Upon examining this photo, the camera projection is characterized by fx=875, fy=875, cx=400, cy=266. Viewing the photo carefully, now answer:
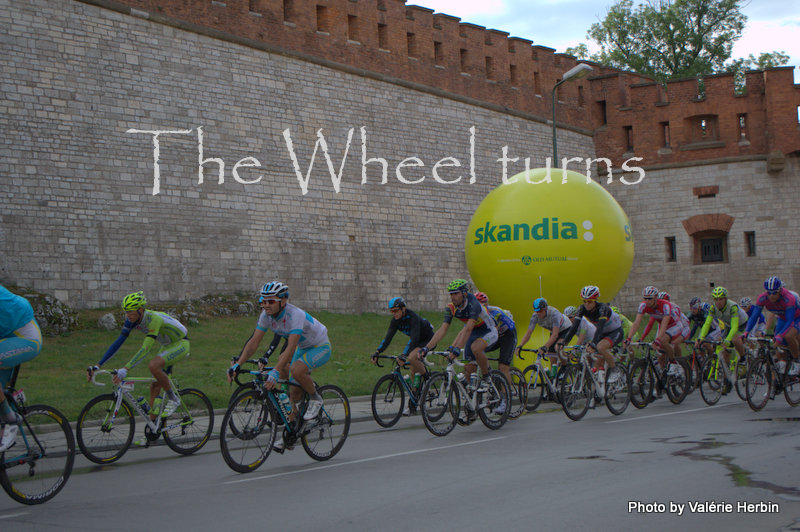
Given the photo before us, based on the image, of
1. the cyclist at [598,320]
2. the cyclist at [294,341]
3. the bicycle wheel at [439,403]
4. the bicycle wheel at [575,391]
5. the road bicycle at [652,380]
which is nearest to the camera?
the cyclist at [294,341]

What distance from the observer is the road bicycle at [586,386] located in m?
12.0

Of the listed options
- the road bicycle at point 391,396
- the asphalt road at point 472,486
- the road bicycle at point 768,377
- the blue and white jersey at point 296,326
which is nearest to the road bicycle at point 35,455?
the asphalt road at point 472,486

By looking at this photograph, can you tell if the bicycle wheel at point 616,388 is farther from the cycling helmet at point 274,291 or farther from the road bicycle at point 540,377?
the cycling helmet at point 274,291

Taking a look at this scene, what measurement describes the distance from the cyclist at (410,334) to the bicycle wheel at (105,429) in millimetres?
3474

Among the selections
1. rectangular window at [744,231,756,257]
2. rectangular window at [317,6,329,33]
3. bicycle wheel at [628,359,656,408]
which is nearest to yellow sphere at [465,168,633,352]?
bicycle wheel at [628,359,656,408]

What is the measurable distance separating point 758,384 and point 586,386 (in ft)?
7.92

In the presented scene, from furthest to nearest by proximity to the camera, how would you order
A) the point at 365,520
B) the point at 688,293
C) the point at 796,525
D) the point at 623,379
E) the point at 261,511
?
the point at 688,293, the point at 623,379, the point at 261,511, the point at 365,520, the point at 796,525

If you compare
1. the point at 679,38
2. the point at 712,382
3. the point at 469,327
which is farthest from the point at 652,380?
the point at 679,38

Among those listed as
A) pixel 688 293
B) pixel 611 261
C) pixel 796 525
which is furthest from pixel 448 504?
pixel 688 293

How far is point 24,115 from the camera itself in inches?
902

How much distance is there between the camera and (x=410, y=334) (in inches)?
485

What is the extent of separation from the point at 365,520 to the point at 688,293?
34870mm

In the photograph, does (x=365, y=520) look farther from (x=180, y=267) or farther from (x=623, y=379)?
(x=180, y=267)

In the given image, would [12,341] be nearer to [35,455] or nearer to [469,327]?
[35,455]
